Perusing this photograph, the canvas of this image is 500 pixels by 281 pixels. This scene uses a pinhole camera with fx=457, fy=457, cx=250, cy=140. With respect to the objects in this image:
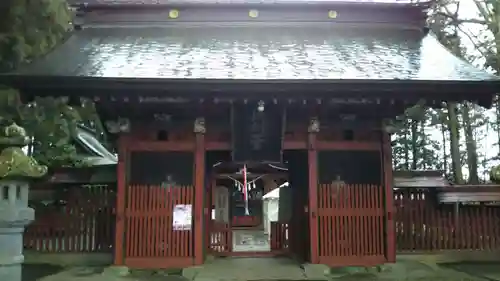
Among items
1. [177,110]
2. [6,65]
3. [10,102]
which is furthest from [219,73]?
[6,65]

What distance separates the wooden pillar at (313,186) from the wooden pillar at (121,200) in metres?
3.46

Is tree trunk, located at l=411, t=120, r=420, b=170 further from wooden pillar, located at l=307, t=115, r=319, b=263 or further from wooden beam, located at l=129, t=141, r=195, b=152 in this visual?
wooden beam, located at l=129, t=141, r=195, b=152

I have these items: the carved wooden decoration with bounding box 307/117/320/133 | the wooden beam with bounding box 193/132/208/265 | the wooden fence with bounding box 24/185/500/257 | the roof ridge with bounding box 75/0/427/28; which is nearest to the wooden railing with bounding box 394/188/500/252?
the wooden fence with bounding box 24/185/500/257

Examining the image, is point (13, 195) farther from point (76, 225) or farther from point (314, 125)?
point (314, 125)

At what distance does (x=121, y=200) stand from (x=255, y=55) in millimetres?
3776

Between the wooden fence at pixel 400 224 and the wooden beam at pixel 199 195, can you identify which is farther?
the wooden fence at pixel 400 224

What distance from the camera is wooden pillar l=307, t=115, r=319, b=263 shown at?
27.6ft

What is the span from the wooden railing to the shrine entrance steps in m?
2.39

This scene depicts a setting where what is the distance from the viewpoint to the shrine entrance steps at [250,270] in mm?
7957

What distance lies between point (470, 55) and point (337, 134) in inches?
503

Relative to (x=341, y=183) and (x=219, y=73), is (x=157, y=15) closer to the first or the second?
(x=219, y=73)

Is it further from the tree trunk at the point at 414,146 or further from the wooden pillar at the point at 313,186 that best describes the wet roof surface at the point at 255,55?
the tree trunk at the point at 414,146

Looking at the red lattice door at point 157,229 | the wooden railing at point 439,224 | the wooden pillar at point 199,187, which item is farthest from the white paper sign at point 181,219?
the wooden railing at point 439,224

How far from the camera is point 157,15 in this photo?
424 inches
